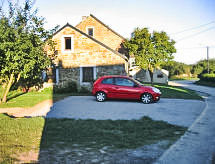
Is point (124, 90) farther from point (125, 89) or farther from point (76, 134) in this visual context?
point (76, 134)

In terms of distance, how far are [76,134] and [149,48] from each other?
72.4 ft

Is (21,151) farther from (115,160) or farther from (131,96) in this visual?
(131,96)

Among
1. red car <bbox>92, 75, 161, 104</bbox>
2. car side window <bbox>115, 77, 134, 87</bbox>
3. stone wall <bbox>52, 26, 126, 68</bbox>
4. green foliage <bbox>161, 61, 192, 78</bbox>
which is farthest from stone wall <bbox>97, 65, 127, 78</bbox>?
green foliage <bbox>161, 61, 192, 78</bbox>

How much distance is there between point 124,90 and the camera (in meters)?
12.2

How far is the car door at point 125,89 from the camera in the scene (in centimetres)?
1213

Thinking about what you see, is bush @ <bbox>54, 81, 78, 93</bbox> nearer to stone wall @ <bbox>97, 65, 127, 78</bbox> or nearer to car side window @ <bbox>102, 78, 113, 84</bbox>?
stone wall @ <bbox>97, 65, 127, 78</bbox>

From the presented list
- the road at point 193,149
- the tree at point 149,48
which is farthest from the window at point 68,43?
the road at point 193,149

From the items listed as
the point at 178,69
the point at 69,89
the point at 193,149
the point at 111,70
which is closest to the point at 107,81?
the point at 111,70

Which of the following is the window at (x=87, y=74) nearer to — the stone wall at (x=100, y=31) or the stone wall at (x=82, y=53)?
the stone wall at (x=82, y=53)

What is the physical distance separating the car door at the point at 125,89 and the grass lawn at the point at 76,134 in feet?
13.6

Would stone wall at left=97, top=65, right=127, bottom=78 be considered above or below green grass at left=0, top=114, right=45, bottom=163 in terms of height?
above

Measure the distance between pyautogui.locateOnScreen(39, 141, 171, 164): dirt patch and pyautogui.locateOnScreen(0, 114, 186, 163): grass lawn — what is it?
174 mm

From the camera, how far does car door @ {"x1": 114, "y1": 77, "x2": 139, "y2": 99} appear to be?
1213cm

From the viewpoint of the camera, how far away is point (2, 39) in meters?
10.9
